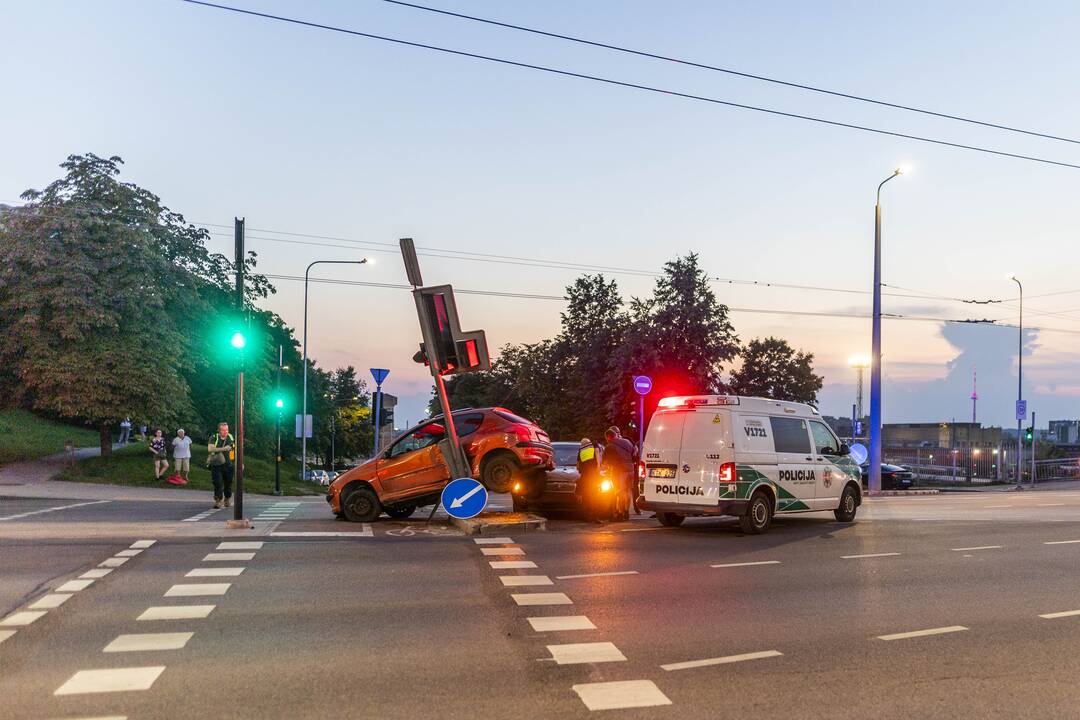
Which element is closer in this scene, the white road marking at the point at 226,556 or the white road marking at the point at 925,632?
the white road marking at the point at 925,632

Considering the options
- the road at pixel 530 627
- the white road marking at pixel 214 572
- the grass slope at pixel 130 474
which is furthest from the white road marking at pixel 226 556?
the grass slope at pixel 130 474

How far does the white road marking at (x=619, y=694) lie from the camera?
5.55 meters

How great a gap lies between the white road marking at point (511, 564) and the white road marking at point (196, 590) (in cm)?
312

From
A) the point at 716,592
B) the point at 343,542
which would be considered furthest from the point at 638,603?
the point at 343,542

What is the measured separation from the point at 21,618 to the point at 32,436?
43.7m

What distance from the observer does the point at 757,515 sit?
15086mm

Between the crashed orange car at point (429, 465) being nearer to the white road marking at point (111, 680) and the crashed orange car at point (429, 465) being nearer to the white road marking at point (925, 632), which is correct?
the white road marking at point (925, 632)

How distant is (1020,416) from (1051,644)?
134 feet

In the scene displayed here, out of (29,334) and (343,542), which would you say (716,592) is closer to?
(343,542)

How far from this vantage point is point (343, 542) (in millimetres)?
13258

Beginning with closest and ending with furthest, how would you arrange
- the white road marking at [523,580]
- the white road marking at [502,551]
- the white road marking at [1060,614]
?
the white road marking at [1060,614] < the white road marking at [523,580] < the white road marking at [502,551]

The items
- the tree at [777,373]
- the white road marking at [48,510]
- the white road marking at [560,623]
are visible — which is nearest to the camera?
the white road marking at [560,623]

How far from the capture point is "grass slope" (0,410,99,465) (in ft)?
118

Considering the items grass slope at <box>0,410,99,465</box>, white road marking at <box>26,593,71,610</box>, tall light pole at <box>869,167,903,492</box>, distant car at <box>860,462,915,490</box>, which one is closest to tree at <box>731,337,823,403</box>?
distant car at <box>860,462,915,490</box>
